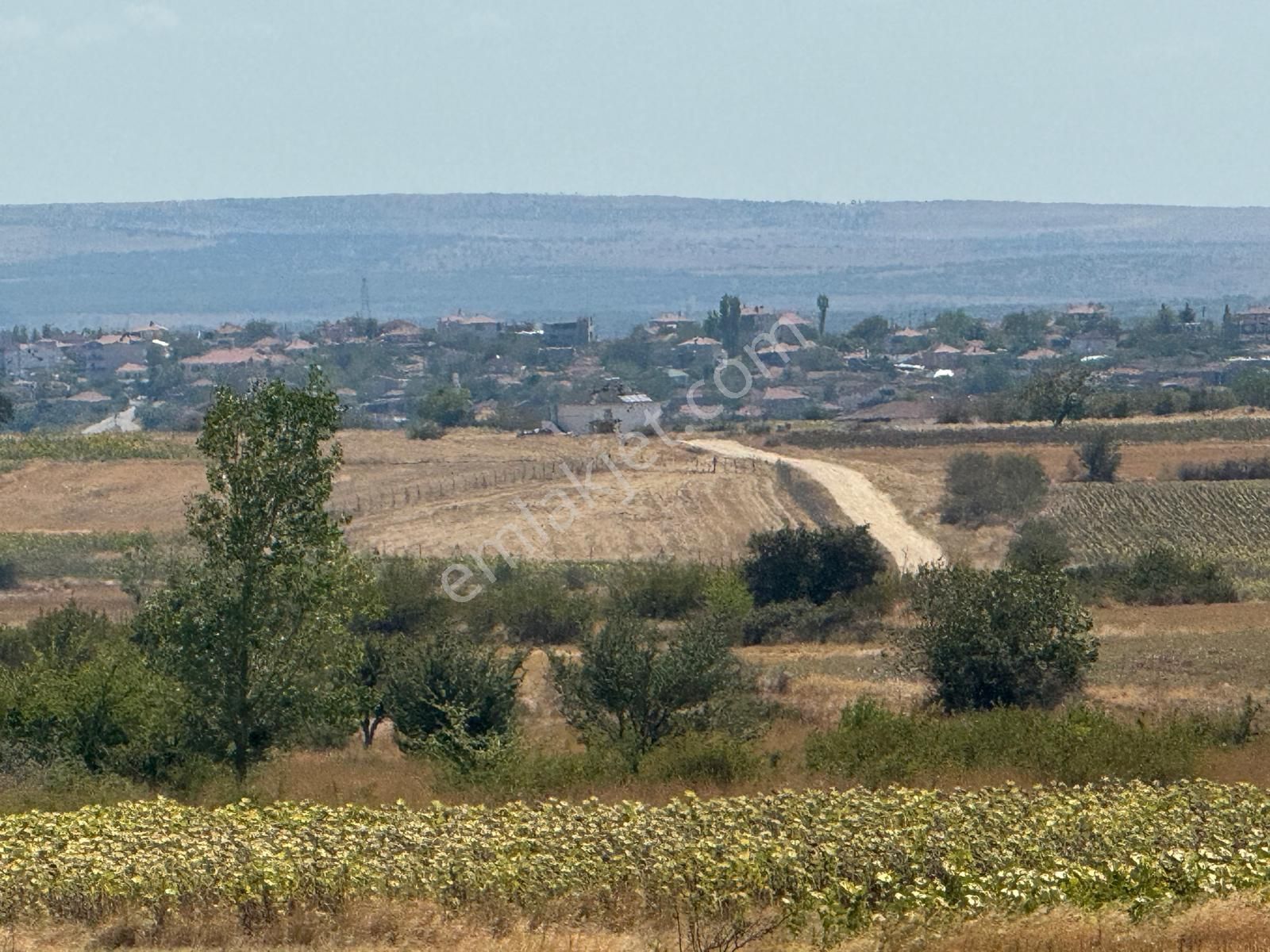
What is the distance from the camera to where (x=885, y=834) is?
11555 mm

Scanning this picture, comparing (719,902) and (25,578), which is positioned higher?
(719,902)

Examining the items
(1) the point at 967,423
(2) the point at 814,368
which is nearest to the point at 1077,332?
(2) the point at 814,368

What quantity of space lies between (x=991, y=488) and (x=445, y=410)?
37.9 meters

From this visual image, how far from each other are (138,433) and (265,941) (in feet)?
231

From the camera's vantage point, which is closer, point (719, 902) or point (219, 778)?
point (719, 902)

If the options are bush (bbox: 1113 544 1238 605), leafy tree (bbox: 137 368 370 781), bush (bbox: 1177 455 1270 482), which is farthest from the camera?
bush (bbox: 1177 455 1270 482)

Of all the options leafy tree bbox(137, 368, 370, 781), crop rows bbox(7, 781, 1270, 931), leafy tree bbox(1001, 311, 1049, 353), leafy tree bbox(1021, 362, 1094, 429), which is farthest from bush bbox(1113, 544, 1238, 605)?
leafy tree bbox(1001, 311, 1049, 353)

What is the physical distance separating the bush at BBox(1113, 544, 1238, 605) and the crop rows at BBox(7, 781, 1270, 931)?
27.1 m

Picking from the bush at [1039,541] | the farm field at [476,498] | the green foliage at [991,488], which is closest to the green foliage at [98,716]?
the bush at [1039,541]

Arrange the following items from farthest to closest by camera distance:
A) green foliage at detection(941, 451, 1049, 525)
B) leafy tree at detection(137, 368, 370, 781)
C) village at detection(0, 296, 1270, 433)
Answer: village at detection(0, 296, 1270, 433)
green foliage at detection(941, 451, 1049, 525)
leafy tree at detection(137, 368, 370, 781)

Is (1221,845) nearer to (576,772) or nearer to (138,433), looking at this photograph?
(576,772)

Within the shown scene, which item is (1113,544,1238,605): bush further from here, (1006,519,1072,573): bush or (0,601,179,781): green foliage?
(0,601,179,781): green foliage

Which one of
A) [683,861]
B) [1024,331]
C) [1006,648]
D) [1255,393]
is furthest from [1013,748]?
[1024,331]

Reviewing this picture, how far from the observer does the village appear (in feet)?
435
